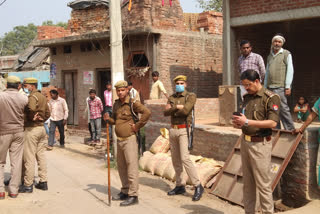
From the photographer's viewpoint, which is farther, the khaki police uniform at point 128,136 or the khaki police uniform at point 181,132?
the khaki police uniform at point 181,132

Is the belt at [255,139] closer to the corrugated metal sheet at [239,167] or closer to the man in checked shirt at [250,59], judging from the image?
the corrugated metal sheet at [239,167]

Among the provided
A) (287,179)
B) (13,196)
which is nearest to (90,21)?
(13,196)

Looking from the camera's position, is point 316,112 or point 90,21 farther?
point 90,21

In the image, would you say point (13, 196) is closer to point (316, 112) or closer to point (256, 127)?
point (256, 127)

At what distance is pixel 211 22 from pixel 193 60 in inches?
76.4

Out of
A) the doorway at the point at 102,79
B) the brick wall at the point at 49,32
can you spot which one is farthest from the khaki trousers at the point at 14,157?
the brick wall at the point at 49,32

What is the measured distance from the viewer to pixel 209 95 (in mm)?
14359

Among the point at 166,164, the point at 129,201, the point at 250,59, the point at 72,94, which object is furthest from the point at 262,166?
the point at 72,94

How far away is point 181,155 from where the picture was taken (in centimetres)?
631

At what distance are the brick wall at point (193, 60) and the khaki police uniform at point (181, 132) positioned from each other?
640 cm

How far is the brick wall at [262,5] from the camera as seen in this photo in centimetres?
908

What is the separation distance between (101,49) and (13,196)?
892 cm

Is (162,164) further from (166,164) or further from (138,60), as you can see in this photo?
(138,60)

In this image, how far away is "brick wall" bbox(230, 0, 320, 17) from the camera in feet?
29.8
